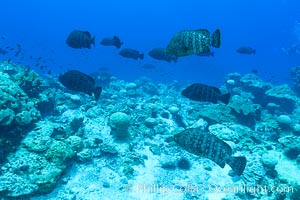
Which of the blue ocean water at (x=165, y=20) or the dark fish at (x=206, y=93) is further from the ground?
the blue ocean water at (x=165, y=20)

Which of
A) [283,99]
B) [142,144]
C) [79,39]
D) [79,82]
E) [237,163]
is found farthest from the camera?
[283,99]

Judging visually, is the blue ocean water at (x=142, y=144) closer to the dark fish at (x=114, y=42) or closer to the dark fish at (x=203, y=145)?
the dark fish at (x=203, y=145)

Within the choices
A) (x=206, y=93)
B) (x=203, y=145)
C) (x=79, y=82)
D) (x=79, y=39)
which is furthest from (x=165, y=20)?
(x=203, y=145)

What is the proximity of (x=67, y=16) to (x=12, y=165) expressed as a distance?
15360 centimetres

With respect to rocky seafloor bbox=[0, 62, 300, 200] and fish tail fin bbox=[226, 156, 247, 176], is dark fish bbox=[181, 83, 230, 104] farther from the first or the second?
rocky seafloor bbox=[0, 62, 300, 200]

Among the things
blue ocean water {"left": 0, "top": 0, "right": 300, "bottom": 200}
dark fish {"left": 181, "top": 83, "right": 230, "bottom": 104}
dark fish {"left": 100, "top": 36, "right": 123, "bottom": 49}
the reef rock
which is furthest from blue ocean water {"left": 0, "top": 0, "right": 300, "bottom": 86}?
dark fish {"left": 181, "top": 83, "right": 230, "bottom": 104}

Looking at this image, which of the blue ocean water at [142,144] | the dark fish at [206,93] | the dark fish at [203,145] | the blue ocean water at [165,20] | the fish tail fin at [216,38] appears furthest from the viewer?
the blue ocean water at [165,20]

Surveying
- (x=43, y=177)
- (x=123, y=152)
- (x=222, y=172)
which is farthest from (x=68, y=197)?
(x=222, y=172)

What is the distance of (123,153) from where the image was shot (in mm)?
8859

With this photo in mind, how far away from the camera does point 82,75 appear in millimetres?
5141

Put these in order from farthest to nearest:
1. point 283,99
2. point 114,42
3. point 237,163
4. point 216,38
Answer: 1. point 283,99
2. point 114,42
3. point 237,163
4. point 216,38

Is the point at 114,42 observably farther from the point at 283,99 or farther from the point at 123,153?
the point at 283,99

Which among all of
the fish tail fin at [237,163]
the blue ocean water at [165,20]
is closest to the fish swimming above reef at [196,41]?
the fish tail fin at [237,163]

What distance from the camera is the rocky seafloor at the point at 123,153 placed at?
693 cm
